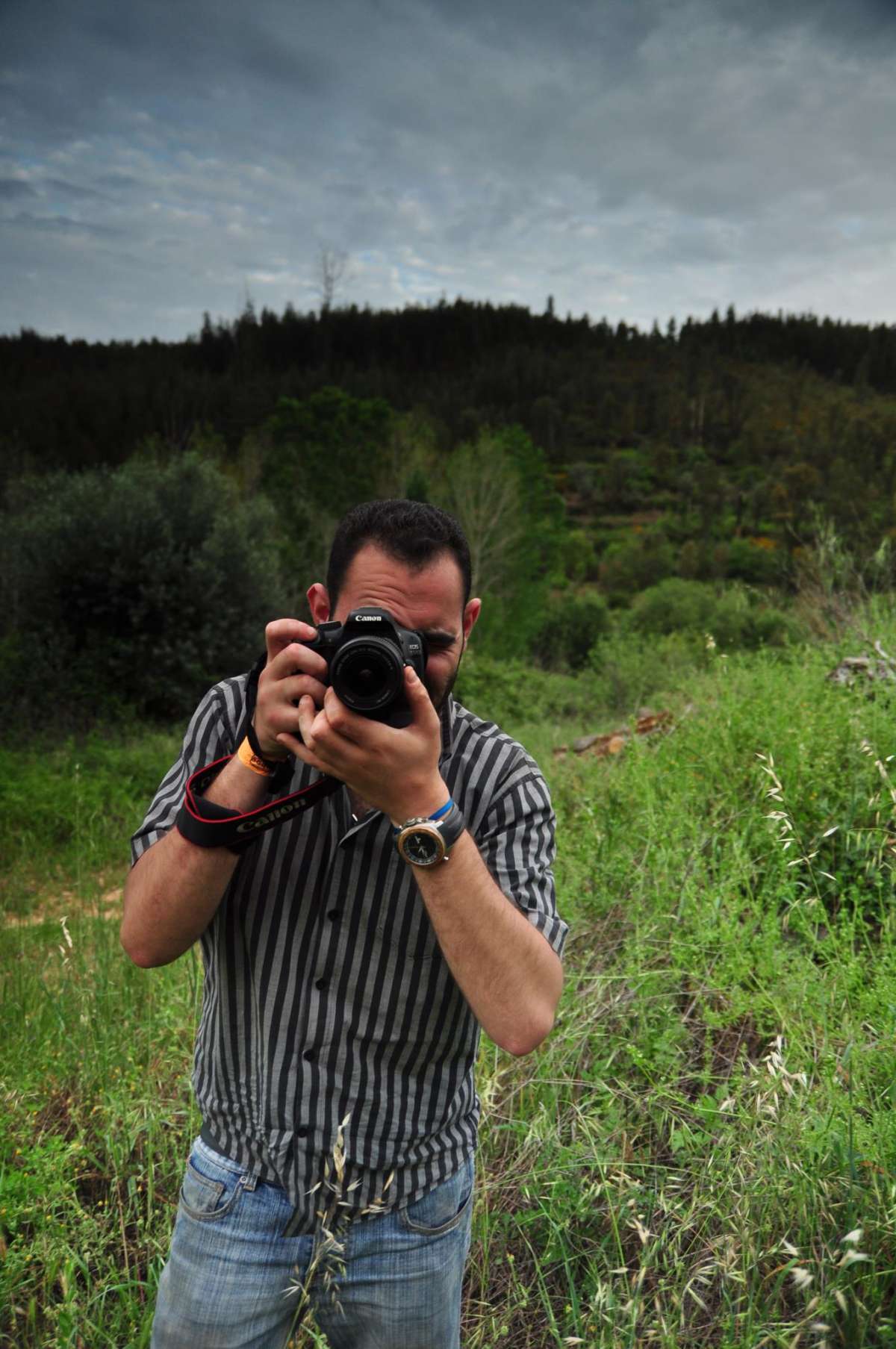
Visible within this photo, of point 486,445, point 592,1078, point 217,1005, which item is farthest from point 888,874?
point 486,445

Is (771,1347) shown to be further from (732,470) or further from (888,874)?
(732,470)

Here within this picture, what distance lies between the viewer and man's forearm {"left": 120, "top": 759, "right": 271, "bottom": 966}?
4.24 ft

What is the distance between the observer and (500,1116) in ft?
7.88

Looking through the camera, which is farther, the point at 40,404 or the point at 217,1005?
the point at 40,404

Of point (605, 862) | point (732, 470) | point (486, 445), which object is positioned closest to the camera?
point (605, 862)

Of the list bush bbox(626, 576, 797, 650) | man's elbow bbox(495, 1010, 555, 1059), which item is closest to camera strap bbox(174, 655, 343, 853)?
man's elbow bbox(495, 1010, 555, 1059)

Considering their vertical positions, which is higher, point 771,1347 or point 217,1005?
point 217,1005

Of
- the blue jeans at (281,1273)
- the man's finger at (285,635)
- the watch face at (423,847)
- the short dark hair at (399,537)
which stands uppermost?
the short dark hair at (399,537)

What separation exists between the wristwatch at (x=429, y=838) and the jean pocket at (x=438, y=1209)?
24.3 inches

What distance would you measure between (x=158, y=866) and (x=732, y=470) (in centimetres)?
7273

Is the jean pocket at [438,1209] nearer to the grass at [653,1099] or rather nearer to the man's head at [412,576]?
the grass at [653,1099]

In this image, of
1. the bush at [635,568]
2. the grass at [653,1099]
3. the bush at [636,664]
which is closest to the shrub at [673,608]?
the bush at [636,664]

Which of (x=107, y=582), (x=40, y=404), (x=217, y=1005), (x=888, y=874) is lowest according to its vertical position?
(x=107, y=582)

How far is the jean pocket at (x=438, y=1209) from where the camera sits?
1.38 meters
